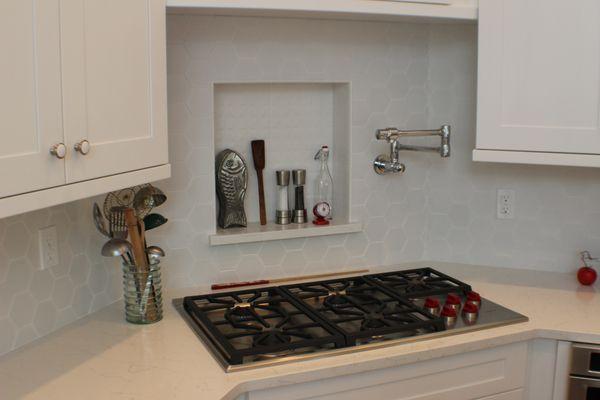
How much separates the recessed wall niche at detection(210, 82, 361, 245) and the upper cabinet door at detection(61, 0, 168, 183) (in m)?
0.64

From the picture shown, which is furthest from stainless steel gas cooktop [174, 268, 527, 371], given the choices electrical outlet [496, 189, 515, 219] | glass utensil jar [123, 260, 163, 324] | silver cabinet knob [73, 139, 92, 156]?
silver cabinet knob [73, 139, 92, 156]

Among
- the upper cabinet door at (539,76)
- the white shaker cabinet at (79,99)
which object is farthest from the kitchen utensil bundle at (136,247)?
the upper cabinet door at (539,76)

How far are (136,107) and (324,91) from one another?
3.40ft

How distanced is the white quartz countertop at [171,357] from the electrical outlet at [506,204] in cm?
42

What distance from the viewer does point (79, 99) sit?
1.57 meters

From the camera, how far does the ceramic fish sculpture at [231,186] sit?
98.3 inches

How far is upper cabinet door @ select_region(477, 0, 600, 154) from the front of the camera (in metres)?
2.15

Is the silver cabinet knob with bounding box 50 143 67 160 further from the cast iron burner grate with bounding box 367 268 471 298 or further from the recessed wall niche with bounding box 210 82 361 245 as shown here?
the cast iron burner grate with bounding box 367 268 471 298

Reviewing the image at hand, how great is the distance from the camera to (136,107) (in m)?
1.79

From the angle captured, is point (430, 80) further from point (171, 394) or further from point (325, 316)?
point (171, 394)

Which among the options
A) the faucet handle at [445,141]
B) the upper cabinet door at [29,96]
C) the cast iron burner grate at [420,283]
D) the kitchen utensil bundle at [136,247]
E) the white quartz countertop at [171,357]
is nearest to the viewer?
the upper cabinet door at [29,96]

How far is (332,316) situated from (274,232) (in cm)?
45

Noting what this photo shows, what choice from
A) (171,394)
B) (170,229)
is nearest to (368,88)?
(170,229)

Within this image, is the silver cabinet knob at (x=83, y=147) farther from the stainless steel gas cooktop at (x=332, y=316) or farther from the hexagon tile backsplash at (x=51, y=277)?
the stainless steel gas cooktop at (x=332, y=316)
